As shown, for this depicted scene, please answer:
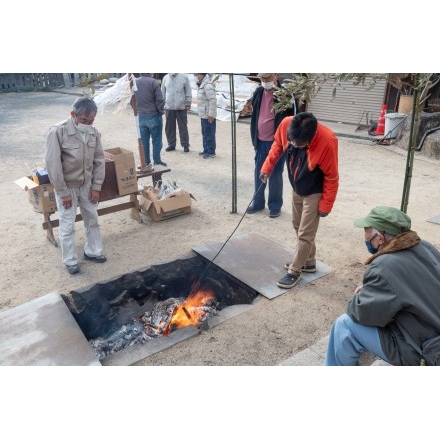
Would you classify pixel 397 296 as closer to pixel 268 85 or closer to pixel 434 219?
pixel 268 85

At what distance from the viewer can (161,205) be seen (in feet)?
20.8

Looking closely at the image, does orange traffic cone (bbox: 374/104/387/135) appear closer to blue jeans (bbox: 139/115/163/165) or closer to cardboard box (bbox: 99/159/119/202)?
blue jeans (bbox: 139/115/163/165)

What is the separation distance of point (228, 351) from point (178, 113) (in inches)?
Answer: 283

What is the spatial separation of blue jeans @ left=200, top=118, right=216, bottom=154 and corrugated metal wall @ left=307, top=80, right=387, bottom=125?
11.8 feet

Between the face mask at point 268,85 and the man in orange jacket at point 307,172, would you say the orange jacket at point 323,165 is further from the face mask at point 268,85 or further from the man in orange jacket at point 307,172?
the face mask at point 268,85

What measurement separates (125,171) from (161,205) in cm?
78

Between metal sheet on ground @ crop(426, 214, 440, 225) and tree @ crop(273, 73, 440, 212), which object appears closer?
tree @ crop(273, 73, 440, 212)

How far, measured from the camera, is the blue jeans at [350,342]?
2.67 metres

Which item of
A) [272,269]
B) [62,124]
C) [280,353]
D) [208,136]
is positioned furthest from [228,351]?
[208,136]

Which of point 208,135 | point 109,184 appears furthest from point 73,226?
point 208,135

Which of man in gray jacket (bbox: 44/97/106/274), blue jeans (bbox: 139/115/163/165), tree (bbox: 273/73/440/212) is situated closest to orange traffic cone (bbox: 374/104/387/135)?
blue jeans (bbox: 139/115/163/165)

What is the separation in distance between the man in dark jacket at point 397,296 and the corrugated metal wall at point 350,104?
9.88 meters

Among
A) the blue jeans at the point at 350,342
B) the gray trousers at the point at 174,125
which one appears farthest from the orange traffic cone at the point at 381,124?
the blue jeans at the point at 350,342

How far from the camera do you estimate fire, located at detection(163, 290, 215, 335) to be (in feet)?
14.0
